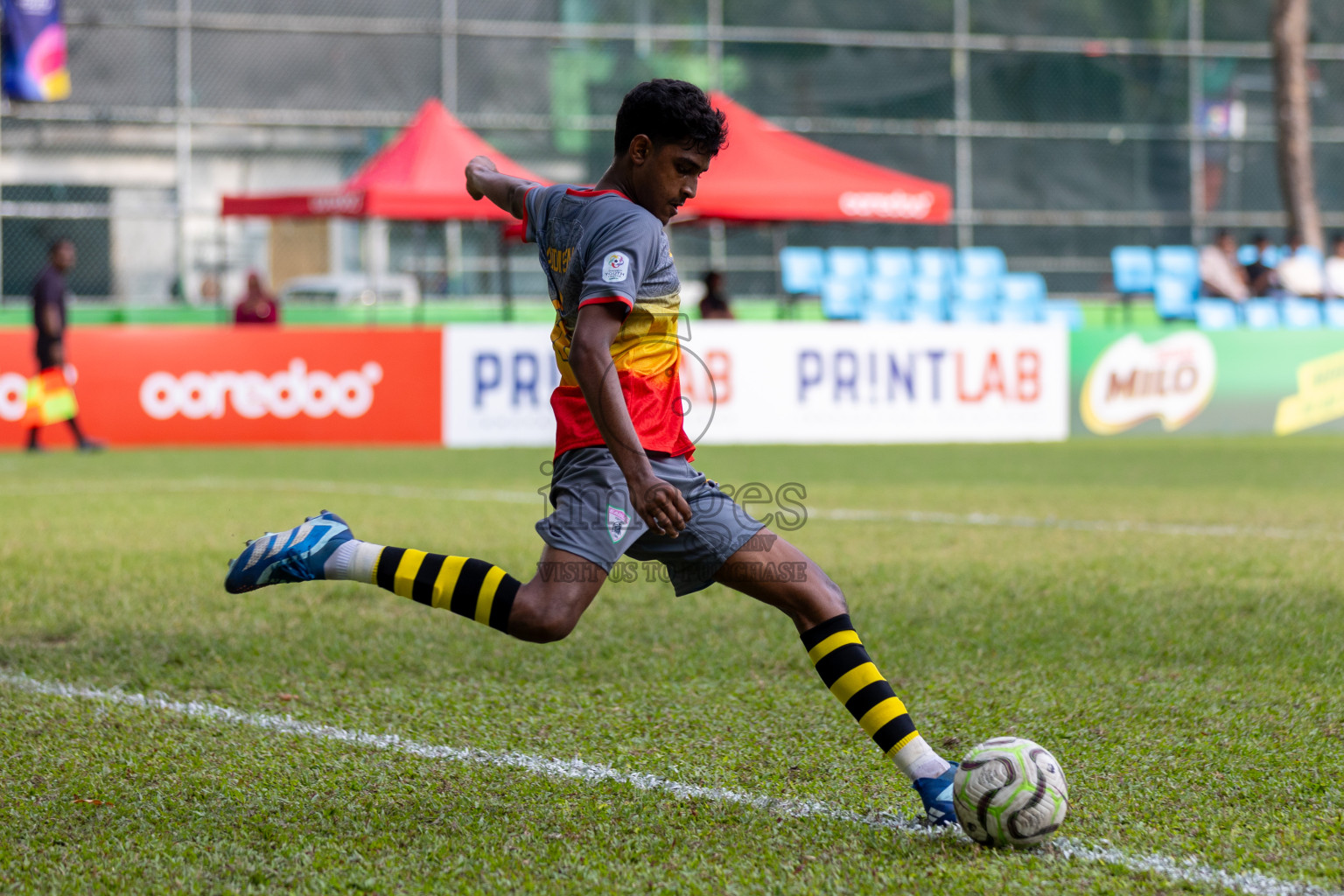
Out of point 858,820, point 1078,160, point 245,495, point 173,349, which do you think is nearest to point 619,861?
point 858,820

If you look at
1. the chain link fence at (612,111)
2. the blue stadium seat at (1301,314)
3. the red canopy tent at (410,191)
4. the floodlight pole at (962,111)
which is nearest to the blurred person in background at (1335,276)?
the blue stadium seat at (1301,314)

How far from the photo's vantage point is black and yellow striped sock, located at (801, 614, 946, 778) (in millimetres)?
3289

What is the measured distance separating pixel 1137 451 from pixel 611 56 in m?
12.5

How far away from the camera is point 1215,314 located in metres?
19.7

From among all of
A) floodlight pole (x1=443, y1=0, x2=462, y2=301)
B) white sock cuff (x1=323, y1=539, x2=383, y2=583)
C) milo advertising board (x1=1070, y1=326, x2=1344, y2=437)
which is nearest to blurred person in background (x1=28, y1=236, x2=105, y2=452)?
floodlight pole (x1=443, y1=0, x2=462, y2=301)

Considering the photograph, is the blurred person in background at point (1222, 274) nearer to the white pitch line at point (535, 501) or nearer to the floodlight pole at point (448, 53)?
the floodlight pole at point (448, 53)

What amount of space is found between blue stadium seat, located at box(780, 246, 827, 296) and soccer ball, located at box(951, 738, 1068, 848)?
1741 centimetres

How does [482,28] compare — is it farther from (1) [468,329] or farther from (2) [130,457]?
(2) [130,457]

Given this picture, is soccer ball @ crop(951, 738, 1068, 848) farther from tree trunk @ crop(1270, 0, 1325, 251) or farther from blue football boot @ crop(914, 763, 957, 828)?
tree trunk @ crop(1270, 0, 1325, 251)

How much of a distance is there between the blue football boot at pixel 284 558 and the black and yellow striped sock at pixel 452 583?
0.42 feet

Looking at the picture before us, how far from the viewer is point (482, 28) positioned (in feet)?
77.8

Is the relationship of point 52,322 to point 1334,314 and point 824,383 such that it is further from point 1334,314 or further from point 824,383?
point 1334,314

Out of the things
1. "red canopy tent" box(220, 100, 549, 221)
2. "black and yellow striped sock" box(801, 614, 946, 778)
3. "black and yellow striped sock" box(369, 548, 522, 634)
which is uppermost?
"red canopy tent" box(220, 100, 549, 221)

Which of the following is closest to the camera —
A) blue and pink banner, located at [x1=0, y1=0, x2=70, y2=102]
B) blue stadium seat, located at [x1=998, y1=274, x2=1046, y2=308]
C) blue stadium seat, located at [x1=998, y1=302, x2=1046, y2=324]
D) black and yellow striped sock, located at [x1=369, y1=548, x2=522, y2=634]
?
black and yellow striped sock, located at [x1=369, y1=548, x2=522, y2=634]
